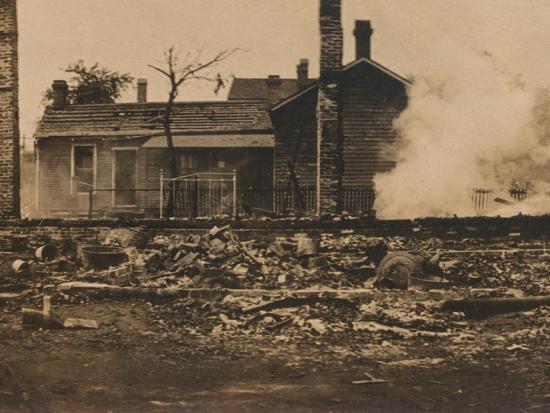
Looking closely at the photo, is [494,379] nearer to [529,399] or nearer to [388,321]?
[529,399]

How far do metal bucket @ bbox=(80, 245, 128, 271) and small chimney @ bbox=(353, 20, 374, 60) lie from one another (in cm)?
1415

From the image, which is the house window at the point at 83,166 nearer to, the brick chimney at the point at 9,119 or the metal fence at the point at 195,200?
the metal fence at the point at 195,200

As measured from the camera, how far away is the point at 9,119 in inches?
562

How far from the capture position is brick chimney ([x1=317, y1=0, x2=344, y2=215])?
48.3 feet

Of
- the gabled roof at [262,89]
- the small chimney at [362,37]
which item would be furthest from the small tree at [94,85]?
the small chimney at [362,37]

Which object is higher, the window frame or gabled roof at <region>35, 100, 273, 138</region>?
gabled roof at <region>35, 100, 273, 138</region>

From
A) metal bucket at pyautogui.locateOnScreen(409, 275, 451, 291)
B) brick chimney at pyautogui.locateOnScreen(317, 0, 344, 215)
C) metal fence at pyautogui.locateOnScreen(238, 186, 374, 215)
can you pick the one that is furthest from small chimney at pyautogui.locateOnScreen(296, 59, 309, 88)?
metal bucket at pyautogui.locateOnScreen(409, 275, 451, 291)

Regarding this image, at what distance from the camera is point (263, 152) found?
74.1ft

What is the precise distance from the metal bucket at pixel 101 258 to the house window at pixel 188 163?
495 inches

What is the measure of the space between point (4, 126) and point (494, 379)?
12.8 meters

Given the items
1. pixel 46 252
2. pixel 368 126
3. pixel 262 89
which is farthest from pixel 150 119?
pixel 262 89

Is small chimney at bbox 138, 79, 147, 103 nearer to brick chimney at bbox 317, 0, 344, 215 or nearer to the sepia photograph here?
the sepia photograph

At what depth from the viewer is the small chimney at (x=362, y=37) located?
21.9m

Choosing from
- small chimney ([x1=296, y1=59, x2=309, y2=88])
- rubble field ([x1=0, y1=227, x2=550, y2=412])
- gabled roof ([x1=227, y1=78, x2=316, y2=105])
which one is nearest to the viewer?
rubble field ([x1=0, y1=227, x2=550, y2=412])
